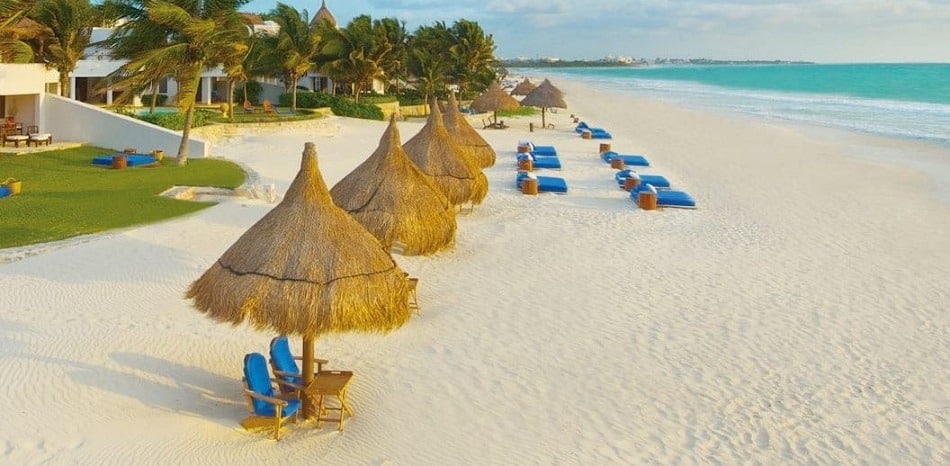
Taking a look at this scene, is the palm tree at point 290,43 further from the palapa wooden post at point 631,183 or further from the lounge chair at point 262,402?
the lounge chair at point 262,402

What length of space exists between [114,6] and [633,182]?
40.1 feet

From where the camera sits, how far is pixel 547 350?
8141 millimetres

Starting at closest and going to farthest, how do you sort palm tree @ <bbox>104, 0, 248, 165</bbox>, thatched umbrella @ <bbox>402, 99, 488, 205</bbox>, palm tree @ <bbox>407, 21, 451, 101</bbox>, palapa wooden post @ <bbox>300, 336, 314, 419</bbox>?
1. palapa wooden post @ <bbox>300, 336, 314, 419</bbox>
2. thatched umbrella @ <bbox>402, 99, 488, 205</bbox>
3. palm tree @ <bbox>104, 0, 248, 165</bbox>
4. palm tree @ <bbox>407, 21, 451, 101</bbox>

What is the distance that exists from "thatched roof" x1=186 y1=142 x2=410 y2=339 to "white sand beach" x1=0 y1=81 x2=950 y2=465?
0.90 metres

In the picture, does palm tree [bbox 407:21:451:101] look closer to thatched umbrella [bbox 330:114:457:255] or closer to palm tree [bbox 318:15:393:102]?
palm tree [bbox 318:15:393:102]

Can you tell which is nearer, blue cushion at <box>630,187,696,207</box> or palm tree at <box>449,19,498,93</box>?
blue cushion at <box>630,187,696,207</box>

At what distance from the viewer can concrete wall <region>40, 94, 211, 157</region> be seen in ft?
67.3

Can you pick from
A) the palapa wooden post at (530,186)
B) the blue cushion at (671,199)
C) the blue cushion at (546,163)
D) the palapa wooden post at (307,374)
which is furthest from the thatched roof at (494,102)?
the palapa wooden post at (307,374)

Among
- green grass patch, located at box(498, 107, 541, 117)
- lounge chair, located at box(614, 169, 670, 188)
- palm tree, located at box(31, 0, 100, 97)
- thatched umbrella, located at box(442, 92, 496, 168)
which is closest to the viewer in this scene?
thatched umbrella, located at box(442, 92, 496, 168)

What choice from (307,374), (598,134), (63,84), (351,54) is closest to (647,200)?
(307,374)

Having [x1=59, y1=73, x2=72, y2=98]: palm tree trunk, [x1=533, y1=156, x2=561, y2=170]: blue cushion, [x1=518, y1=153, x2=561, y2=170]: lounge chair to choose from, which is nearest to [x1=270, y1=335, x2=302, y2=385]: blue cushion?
[x1=518, y1=153, x2=561, y2=170]: lounge chair

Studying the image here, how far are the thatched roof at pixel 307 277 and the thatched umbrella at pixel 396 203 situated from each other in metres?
3.75

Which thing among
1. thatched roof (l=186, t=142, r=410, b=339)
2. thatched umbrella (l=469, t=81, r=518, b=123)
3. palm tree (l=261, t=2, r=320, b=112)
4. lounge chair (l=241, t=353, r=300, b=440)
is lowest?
lounge chair (l=241, t=353, r=300, b=440)

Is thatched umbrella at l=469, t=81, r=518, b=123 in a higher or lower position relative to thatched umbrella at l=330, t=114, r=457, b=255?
higher
